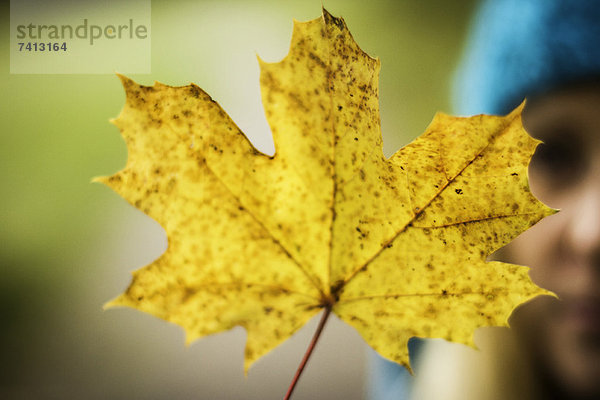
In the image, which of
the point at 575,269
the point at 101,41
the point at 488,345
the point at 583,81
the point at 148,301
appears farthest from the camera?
the point at 101,41

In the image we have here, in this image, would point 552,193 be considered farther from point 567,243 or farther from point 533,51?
point 533,51

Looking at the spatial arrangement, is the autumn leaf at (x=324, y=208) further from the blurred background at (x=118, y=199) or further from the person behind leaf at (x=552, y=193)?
the blurred background at (x=118, y=199)

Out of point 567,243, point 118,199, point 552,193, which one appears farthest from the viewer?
point 118,199

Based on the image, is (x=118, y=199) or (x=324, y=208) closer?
(x=324, y=208)

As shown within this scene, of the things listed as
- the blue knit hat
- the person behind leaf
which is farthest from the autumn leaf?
the blue knit hat

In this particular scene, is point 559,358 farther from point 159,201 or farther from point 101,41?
point 101,41

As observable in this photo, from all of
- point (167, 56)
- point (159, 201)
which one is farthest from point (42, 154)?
point (159, 201)

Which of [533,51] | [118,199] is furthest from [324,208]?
[118,199]
